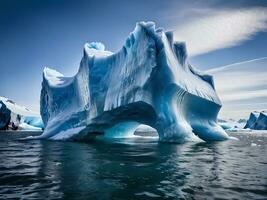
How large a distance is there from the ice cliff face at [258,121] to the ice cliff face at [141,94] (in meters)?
48.2

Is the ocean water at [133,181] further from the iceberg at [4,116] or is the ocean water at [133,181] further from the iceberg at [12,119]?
the iceberg at [12,119]

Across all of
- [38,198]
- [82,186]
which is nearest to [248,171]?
[82,186]

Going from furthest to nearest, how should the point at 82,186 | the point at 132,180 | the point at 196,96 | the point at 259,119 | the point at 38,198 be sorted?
the point at 259,119 → the point at 196,96 → the point at 132,180 → the point at 82,186 → the point at 38,198

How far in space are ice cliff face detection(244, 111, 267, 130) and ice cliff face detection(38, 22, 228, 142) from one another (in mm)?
48189

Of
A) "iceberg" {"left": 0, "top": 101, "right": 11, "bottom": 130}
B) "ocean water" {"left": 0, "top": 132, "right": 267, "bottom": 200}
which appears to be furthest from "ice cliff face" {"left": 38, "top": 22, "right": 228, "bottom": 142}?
"iceberg" {"left": 0, "top": 101, "right": 11, "bottom": 130}

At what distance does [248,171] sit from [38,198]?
19.4 ft

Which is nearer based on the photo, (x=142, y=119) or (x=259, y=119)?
(x=142, y=119)

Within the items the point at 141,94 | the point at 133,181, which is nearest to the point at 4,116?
the point at 141,94

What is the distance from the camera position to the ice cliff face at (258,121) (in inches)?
2555

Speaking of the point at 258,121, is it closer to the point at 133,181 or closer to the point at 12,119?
the point at 12,119

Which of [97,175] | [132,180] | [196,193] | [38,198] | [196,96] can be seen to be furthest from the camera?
[196,96]

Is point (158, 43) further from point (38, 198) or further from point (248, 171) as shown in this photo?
point (38, 198)

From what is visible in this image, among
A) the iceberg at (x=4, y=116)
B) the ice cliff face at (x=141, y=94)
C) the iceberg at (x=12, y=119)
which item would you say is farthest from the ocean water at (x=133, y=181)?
the iceberg at (x=12, y=119)

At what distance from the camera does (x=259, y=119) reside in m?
67.9
